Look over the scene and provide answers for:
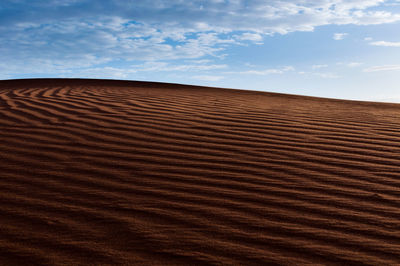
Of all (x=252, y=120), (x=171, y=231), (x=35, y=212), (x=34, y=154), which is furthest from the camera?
(x=252, y=120)

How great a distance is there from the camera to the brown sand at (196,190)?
6.97ft

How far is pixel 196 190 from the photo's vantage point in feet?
9.15

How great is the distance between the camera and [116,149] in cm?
358

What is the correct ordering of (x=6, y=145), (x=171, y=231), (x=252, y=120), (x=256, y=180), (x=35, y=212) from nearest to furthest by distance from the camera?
(x=171, y=231) < (x=35, y=212) < (x=256, y=180) < (x=6, y=145) < (x=252, y=120)

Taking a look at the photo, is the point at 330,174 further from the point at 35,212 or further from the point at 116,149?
the point at 35,212

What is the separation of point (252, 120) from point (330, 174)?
5.89 feet

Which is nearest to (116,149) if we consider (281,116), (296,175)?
(296,175)

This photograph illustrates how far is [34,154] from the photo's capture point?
3.47m

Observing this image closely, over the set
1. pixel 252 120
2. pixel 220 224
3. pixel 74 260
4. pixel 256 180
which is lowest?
pixel 74 260

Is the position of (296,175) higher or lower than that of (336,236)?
higher

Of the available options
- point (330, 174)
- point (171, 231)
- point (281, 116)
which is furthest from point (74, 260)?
point (281, 116)

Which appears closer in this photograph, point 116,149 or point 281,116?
point 116,149

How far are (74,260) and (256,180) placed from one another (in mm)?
1548

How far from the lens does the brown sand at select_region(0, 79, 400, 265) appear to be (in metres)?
2.12
